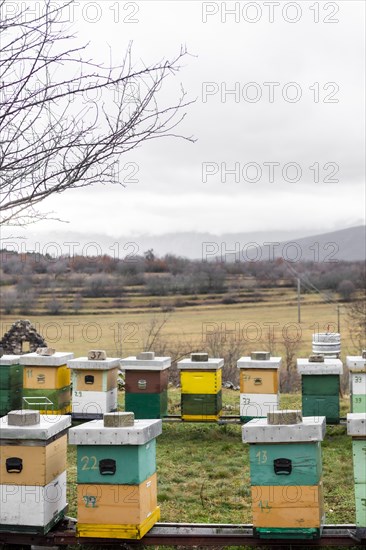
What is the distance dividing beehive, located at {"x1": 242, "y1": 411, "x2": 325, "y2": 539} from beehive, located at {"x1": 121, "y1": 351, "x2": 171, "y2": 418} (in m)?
4.33

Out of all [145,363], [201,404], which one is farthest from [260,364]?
[145,363]

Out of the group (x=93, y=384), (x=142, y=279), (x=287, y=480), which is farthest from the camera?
(x=142, y=279)

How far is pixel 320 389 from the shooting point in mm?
8852

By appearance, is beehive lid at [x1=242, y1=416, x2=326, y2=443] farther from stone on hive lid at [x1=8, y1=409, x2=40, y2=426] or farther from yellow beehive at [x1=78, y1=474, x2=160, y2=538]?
stone on hive lid at [x1=8, y1=409, x2=40, y2=426]

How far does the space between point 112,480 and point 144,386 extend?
4.37 m

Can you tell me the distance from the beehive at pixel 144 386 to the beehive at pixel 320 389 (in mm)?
1897

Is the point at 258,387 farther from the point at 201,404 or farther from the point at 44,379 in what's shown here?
the point at 44,379

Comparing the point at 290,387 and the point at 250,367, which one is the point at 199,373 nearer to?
the point at 250,367

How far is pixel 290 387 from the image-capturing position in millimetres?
16625

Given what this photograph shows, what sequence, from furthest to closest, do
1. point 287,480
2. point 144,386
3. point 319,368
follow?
point 144,386 < point 319,368 < point 287,480

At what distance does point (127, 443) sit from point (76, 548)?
3.45ft

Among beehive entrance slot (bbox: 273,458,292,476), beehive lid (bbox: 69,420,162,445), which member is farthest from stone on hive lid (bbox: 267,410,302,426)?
beehive lid (bbox: 69,420,162,445)

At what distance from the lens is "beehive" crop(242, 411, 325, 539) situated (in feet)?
15.1

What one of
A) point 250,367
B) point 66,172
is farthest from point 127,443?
point 250,367
